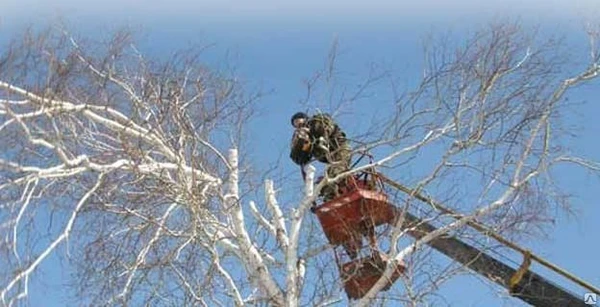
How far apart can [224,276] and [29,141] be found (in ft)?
6.07

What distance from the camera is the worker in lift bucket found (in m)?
8.29

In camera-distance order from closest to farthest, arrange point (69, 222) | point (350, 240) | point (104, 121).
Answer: point (69, 222)
point (104, 121)
point (350, 240)

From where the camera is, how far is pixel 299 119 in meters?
8.67

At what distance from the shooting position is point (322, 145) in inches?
Answer: 333

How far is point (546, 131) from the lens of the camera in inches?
318

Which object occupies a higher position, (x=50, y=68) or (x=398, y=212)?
(x=50, y=68)

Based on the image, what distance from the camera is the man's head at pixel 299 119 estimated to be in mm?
8562

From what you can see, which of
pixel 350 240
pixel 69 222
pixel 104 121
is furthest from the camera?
pixel 350 240

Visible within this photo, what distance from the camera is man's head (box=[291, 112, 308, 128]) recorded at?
856 cm

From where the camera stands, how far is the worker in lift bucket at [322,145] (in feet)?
Result: 27.2

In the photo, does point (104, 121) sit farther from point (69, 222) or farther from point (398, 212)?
point (398, 212)

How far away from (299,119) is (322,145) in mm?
366

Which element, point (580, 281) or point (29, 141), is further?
point (580, 281)

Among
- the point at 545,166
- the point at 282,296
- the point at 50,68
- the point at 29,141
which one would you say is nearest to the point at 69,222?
the point at 29,141
